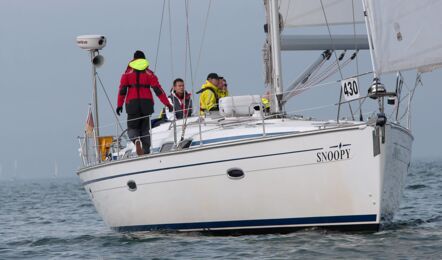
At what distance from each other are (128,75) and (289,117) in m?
2.66

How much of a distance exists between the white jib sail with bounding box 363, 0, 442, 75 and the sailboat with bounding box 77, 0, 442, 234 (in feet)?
0.04

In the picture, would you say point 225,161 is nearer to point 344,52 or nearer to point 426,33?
point 426,33

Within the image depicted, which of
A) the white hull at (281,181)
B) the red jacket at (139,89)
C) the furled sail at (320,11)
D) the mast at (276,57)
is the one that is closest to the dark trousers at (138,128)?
the red jacket at (139,89)

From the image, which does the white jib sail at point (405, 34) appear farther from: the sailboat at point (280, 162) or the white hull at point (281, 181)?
the white hull at point (281, 181)

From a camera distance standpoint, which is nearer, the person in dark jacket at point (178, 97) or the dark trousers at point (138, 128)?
the dark trousers at point (138, 128)

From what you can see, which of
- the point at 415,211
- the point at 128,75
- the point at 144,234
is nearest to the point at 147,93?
the point at 128,75

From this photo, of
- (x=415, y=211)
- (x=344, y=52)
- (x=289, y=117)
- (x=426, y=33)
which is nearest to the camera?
(x=426, y=33)

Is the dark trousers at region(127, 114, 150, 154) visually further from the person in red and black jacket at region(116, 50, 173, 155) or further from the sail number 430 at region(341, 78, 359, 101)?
the sail number 430 at region(341, 78, 359, 101)

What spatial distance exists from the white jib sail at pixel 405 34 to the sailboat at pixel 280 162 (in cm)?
1

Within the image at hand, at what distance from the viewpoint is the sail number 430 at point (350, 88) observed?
13.1m

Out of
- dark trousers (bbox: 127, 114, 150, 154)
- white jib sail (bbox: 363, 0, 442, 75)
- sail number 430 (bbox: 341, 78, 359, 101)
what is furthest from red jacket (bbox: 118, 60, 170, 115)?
white jib sail (bbox: 363, 0, 442, 75)

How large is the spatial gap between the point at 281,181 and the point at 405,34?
8.23 ft

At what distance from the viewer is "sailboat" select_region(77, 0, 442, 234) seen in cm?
1283

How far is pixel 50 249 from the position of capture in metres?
15.6
